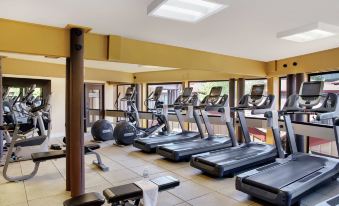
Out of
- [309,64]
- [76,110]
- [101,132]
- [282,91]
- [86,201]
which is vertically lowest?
[101,132]

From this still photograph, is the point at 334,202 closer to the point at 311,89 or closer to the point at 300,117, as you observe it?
the point at 311,89

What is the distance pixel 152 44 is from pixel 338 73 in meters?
4.15

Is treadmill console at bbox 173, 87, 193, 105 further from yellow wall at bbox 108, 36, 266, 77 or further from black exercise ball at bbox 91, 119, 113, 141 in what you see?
black exercise ball at bbox 91, 119, 113, 141

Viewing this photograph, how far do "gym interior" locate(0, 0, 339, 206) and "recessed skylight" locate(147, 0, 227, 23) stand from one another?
0.5 inches

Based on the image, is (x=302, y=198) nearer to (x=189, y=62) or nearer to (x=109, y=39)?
(x=189, y=62)

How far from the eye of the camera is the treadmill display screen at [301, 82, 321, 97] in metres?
3.66

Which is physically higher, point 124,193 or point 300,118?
point 300,118

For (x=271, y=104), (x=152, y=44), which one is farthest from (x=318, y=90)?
(x=152, y=44)

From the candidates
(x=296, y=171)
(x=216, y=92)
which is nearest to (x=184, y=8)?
(x=296, y=171)

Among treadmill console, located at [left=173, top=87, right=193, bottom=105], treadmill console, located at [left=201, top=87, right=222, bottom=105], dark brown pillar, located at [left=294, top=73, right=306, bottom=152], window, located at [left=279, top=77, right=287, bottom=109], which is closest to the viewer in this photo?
treadmill console, located at [left=201, top=87, right=222, bottom=105]

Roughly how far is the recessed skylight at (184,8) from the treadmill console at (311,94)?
2.02 metres

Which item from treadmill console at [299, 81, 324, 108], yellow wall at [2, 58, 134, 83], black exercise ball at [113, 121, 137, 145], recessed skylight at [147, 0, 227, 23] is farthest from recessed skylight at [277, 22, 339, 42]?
yellow wall at [2, 58, 134, 83]

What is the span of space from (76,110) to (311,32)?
11.7 feet

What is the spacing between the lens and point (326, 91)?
5.36 m
